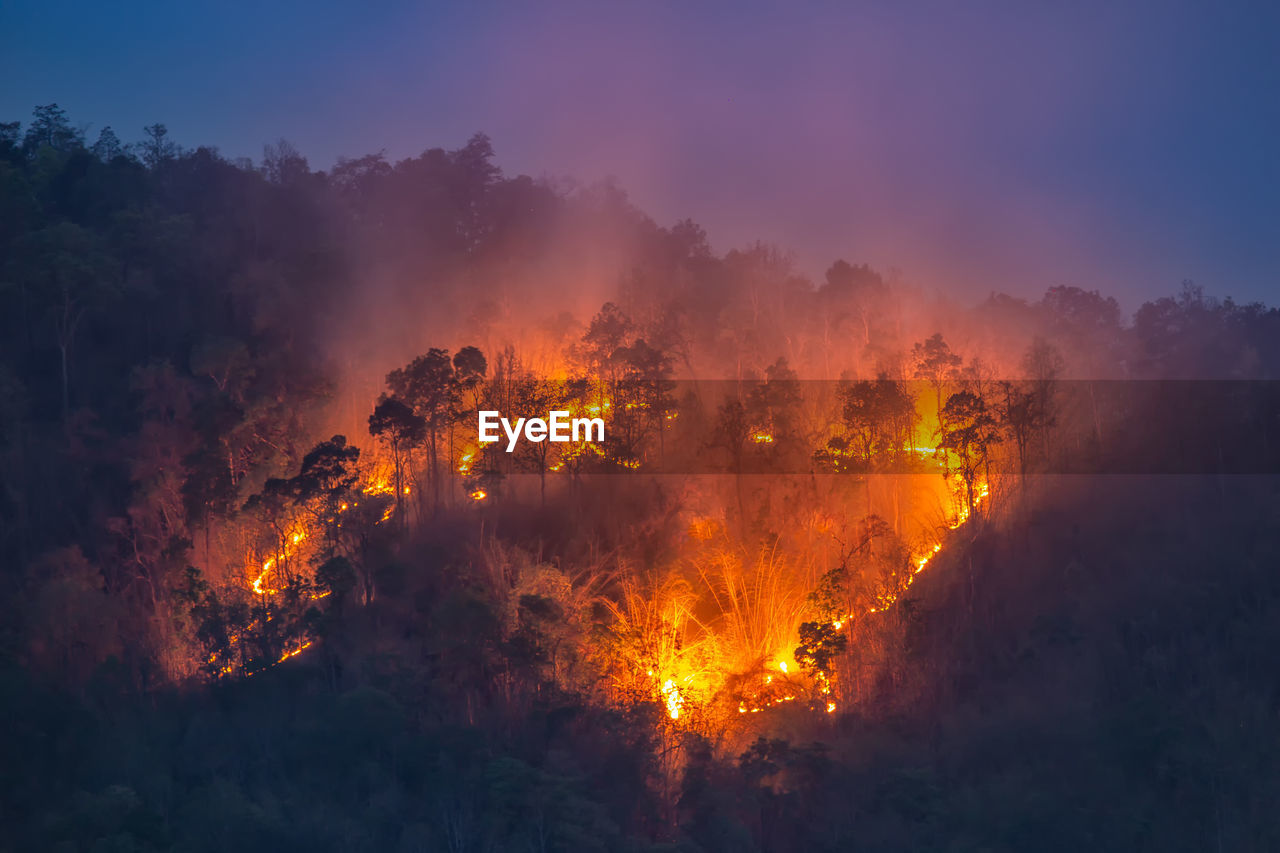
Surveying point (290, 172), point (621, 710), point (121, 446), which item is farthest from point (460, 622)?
point (290, 172)

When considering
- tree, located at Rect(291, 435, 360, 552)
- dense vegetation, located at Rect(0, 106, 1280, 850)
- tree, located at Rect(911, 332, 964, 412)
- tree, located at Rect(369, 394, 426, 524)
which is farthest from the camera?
tree, located at Rect(911, 332, 964, 412)

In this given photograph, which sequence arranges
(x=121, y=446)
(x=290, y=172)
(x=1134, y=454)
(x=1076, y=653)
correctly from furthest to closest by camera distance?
(x=290, y=172), (x=1134, y=454), (x=121, y=446), (x=1076, y=653)

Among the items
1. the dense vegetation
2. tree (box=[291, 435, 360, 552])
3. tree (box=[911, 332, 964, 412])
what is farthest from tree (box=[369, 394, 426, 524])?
tree (box=[911, 332, 964, 412])

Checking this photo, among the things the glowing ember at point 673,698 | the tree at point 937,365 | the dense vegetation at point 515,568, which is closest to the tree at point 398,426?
the dense vegetation at point 515,568

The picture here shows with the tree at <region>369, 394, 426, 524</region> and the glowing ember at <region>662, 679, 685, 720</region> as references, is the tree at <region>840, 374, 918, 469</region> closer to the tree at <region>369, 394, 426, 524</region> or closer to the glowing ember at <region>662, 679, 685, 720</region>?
the glowing ember at <region>662, 679, 685, 720</region>

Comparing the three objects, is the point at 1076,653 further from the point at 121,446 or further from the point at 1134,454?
the point at 121,446

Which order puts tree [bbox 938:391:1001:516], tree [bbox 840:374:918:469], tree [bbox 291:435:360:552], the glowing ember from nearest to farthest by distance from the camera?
the glowing ember < tree [bbox 291:435:360:552] < tree [bbox 938:391:1001:516] < tree [bbox 840:374:918:469]

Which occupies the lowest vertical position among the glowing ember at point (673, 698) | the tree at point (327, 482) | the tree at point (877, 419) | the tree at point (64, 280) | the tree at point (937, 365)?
the glowing ember at point (673, 698)

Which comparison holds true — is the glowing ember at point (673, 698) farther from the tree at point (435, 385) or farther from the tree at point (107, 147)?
the tree at point (107, 147)
